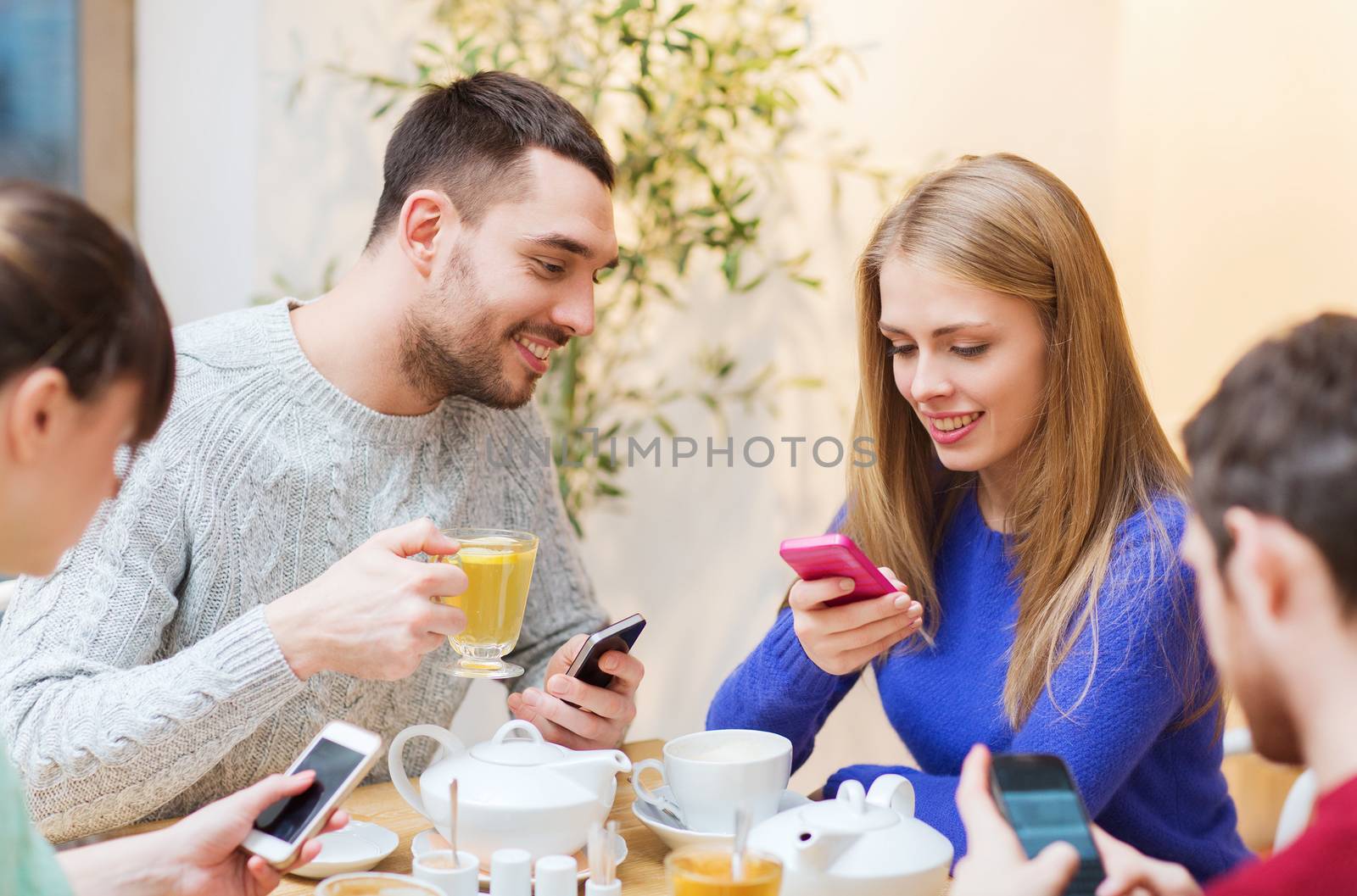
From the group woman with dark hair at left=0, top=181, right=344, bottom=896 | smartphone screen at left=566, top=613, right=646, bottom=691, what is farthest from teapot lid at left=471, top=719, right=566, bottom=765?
woman with dark hair at left=0, top=181, right=344, bottom=896

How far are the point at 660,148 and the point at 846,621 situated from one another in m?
1.68

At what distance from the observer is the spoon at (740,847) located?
38.2 inches

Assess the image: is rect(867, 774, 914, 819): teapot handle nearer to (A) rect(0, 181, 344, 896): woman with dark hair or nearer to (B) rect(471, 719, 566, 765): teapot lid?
(B) rect(471, 719, 566, 765): teapot lid

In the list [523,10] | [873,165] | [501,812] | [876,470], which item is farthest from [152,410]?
[873,165]

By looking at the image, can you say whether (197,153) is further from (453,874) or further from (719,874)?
(719,874)

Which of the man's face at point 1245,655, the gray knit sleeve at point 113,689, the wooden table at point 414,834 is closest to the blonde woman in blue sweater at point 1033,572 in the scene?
the wooden table at point 414,834

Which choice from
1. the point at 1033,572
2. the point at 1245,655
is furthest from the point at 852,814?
the point at 1033,572

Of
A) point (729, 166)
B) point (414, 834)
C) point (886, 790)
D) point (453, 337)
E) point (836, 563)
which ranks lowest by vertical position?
point (414, 834)

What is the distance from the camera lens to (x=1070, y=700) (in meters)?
1.43

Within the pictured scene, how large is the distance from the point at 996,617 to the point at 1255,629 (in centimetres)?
81

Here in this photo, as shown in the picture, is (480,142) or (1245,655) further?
(480,142)

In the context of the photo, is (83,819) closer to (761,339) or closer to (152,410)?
(152,410)

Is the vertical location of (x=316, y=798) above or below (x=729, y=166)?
below

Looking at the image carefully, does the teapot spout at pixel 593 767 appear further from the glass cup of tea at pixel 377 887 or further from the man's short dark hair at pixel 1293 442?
the man's short dark hair at pixel 1293 442
